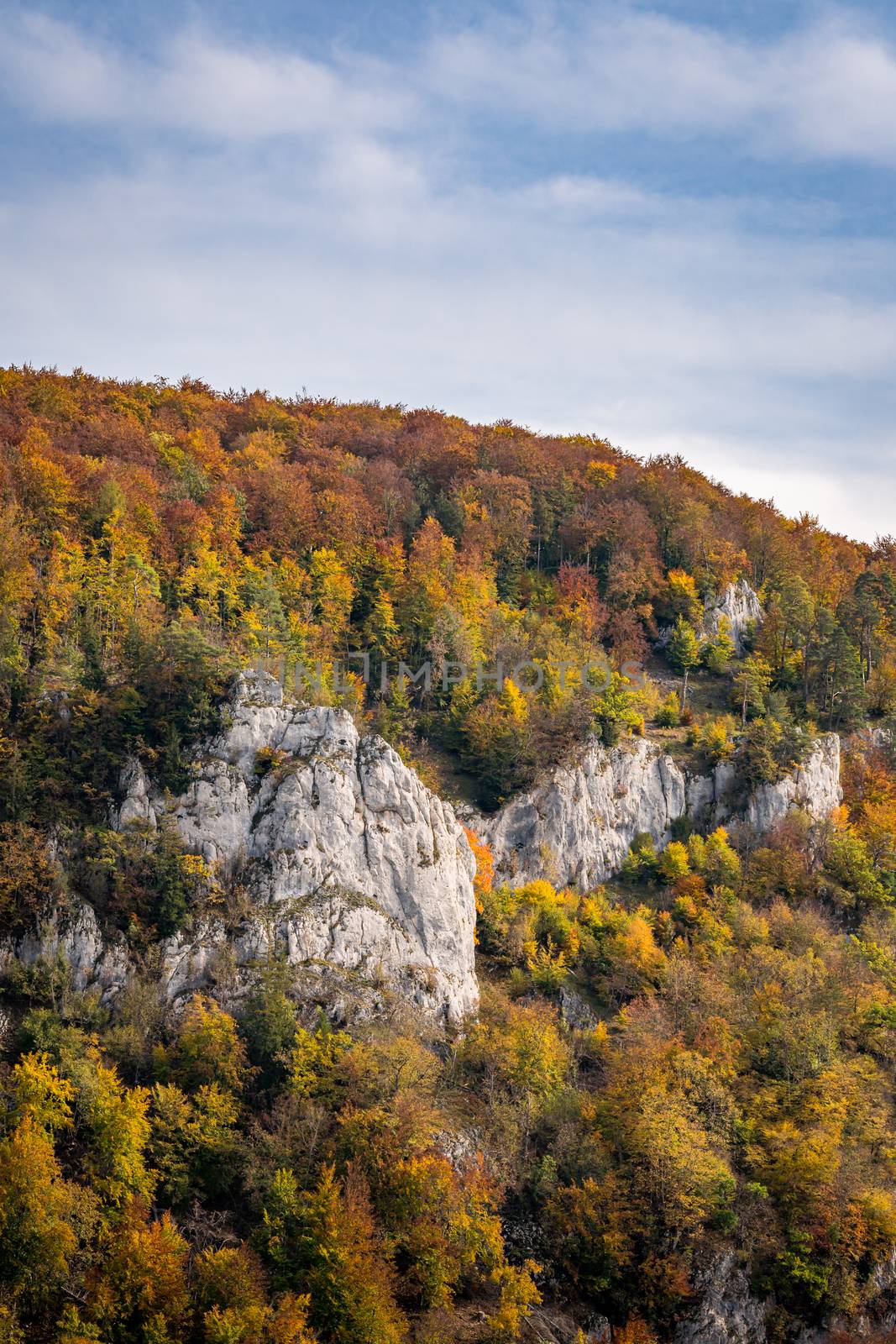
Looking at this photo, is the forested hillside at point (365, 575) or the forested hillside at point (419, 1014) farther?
the forested hillside at point (365, 575)

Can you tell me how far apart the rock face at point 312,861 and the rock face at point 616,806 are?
8054mm

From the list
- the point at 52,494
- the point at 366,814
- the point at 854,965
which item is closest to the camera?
the point at 366,814

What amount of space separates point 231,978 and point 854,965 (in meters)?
32.1

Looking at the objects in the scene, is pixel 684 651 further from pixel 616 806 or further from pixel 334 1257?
pixel 334 1257

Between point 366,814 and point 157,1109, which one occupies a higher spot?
point 366,814

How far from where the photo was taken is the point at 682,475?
9106 cm

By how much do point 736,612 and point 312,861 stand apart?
47.6 metres

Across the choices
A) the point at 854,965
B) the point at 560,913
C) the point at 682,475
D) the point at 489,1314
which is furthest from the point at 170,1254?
the point at 682,475

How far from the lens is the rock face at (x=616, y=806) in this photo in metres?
56.3

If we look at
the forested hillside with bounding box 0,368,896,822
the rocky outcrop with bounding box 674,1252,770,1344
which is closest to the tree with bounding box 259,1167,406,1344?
the rocky outcrop with bounding box 674,1252,770,1344

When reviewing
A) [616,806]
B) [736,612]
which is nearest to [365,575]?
[616,806]

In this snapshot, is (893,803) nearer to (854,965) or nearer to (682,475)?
(854,965)

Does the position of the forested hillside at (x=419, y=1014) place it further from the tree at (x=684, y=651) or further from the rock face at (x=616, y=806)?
the rock face at (x=616, y=806)

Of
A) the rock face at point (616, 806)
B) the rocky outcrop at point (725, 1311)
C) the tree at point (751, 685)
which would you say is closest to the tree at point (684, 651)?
the tree at point (751, 685)
